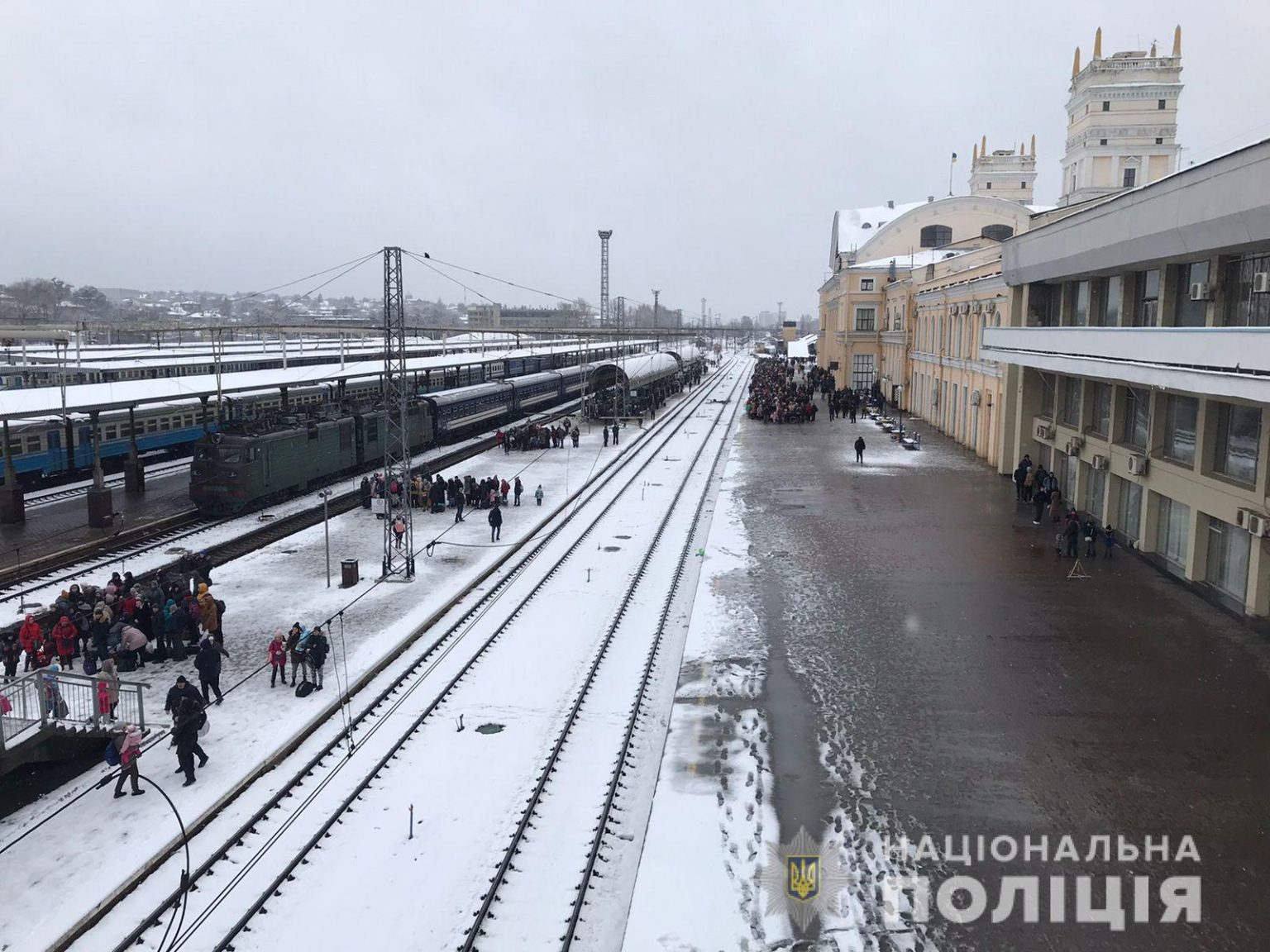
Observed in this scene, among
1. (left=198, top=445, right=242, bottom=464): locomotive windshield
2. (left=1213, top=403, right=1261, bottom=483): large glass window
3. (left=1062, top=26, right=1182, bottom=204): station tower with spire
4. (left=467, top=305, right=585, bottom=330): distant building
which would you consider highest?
(left=1062, top=26, right=1182, bottom=204): station tower with spire

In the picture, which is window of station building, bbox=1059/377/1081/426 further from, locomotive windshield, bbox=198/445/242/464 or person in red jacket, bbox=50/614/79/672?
person in red jacket, bbox=50/614/79/672

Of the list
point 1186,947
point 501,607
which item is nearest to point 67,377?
point 501,607

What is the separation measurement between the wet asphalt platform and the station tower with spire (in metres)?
48.1

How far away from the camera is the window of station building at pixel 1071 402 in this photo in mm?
25359

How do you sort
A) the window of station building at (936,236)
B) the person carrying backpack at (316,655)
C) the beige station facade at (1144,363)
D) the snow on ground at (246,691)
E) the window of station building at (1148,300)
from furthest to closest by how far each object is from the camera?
the window of station building at (936,236) → the window of station building at (1148,300) → the beige station facade at (1144,363) → the person carrying backpack at (316,655) → the snow on ground at (246,691)

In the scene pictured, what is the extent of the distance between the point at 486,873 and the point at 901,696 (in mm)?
6486

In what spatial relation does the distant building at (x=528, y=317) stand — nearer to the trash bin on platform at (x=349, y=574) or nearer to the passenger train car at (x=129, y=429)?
the passenger train car at (x=129, y=429)

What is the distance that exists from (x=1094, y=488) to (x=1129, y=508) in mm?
2390

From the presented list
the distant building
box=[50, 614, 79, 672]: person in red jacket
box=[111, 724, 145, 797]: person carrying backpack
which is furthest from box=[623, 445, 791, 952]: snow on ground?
the distant building

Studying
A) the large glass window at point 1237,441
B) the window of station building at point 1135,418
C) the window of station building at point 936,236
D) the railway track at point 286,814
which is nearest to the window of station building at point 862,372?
the window of station building at point 936,236

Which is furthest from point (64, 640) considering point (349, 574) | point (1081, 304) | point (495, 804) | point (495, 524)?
point (1081, 304)

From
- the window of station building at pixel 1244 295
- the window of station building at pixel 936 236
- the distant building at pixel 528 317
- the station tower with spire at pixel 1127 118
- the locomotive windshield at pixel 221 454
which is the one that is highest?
the station tower with spire at pixel 1127 118

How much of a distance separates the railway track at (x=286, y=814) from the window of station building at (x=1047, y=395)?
19.1 meters

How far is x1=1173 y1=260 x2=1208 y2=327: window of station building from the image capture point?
17891mm
